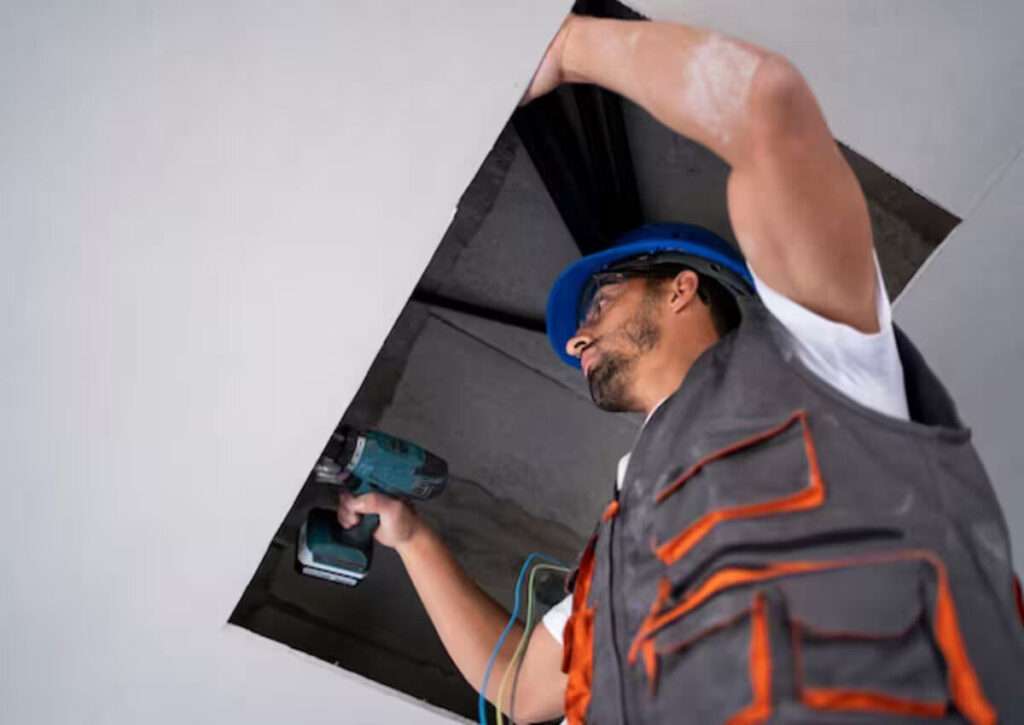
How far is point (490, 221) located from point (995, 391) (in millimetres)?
1117

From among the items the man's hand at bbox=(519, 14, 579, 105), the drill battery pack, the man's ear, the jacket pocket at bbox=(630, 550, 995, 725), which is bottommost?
the drill battery pack

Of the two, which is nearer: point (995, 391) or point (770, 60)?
point (770, 60)

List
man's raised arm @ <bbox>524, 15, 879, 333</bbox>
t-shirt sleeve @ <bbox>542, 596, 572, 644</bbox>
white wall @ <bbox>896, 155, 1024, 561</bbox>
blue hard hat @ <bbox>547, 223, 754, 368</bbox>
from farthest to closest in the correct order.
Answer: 1. t-shirt sleeve @ <bbox>542, 596, 572, 644</bbox>
2. blue hard hat @ <bbox>547, 223, 754, 368</bbox>
3. white wall @ <bbox>896, 155, 1024, 561</bbox>
4. man's raised arm @ <bbox>524, 15, 879, 333</bbox>

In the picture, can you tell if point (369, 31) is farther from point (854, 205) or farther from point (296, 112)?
point (854, 205)

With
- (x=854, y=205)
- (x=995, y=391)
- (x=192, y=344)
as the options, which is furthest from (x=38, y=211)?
(x=995, y=391)

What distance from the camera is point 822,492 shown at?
41.8 inches

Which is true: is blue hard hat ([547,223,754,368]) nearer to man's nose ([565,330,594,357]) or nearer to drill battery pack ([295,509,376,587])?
man's nose ([565,330,594,357])

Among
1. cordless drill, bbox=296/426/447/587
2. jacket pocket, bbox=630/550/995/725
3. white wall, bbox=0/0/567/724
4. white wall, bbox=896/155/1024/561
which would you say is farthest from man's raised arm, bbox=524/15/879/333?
cordless drill, bbox=296/426/447/587

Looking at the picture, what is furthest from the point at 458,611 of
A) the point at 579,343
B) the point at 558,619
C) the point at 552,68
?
the point at 552,68

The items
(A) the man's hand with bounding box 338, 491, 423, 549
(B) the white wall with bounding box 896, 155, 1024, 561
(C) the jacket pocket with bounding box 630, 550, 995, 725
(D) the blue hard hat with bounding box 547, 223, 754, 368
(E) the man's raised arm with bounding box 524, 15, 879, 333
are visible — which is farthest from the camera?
(A) the man's hand with bounding box 338, 491, 423, 549

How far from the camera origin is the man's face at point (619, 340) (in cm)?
162

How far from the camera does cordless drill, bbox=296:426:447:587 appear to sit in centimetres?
167

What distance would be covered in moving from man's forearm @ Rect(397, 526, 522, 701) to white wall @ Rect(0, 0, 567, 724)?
1.24 ft

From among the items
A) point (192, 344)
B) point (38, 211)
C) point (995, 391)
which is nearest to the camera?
point (38, 211)
